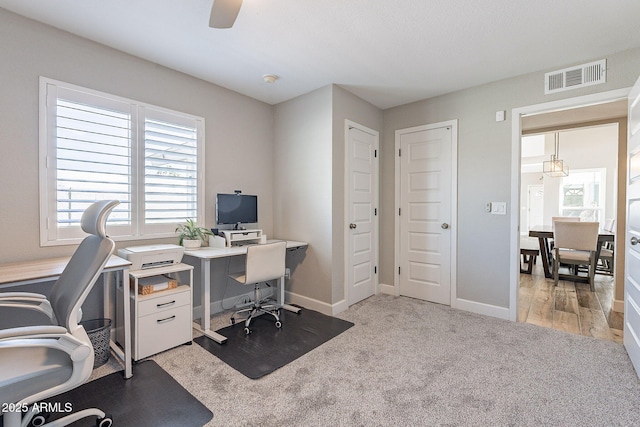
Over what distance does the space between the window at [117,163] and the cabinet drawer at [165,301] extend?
71 cm

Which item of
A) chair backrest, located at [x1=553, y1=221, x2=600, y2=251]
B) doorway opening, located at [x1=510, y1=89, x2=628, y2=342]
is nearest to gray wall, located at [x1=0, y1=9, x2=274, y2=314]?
doorway opening, located at [x1=510, y1=89, x2=628, y2=342]

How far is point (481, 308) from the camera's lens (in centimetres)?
325

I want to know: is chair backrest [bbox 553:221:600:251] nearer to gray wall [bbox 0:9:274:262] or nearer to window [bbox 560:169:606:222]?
window [bbox 560:169:606:222]

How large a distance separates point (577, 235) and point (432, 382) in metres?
3.74

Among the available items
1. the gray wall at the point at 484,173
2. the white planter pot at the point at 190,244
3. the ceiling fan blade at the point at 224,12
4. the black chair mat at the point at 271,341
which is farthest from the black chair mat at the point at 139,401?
the gray wall at the point at 484,173

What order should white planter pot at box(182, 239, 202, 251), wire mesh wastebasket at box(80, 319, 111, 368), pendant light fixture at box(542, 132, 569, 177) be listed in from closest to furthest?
1. wire mesh wastebasket at box(80, 319, 111, 368)
2. white planter pot at box(182, 239, 202, 251)
3. pendant light fixture at box(542, 132, 569, 177)

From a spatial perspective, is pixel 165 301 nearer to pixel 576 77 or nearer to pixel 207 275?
pixel 207 275

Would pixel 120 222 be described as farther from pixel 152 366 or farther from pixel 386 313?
pixel 386 313

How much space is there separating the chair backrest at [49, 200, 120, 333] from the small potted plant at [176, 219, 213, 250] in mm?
1244

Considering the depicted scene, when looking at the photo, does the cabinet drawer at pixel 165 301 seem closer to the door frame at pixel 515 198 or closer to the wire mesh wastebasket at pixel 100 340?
the wire mesh wastebasket at pixel 100 340

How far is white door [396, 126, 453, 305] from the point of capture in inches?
139

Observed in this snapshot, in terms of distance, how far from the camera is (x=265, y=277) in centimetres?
283

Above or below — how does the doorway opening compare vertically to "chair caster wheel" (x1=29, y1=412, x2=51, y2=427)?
above

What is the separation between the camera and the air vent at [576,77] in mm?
2600
